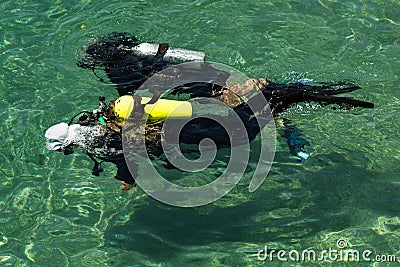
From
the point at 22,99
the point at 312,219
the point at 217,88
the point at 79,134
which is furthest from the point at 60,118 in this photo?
the point at 312,219

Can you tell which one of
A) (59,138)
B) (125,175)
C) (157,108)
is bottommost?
(125,175)

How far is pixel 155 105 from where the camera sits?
5055 mm

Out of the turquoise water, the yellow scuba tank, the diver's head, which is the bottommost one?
the turquoise water

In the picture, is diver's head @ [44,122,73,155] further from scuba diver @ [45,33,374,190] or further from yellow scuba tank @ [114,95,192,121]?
yellow scuba tank @ [114,95,192,121]

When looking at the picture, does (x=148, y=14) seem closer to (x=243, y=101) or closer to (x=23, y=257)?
(x=243, y=101)

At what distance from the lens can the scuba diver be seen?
502 centimetres

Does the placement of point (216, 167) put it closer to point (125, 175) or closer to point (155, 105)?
point (125, 175)

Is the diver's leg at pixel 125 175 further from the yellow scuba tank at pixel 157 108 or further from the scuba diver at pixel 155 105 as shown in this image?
the yellow scuba tank at pixel 157 108

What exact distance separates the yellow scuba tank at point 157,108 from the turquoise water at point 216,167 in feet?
3.16

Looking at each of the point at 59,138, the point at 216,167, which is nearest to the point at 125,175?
the point at 59,138

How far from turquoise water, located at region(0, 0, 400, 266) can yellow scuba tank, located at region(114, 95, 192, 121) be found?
96cm

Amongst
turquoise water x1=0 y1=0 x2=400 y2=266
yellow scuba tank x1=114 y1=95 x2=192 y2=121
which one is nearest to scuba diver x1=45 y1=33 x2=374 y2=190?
yellow scuba tank x1=114 y1=95 x2=192 y2=121

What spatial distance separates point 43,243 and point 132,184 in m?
1.05

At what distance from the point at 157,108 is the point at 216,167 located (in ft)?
3.71
